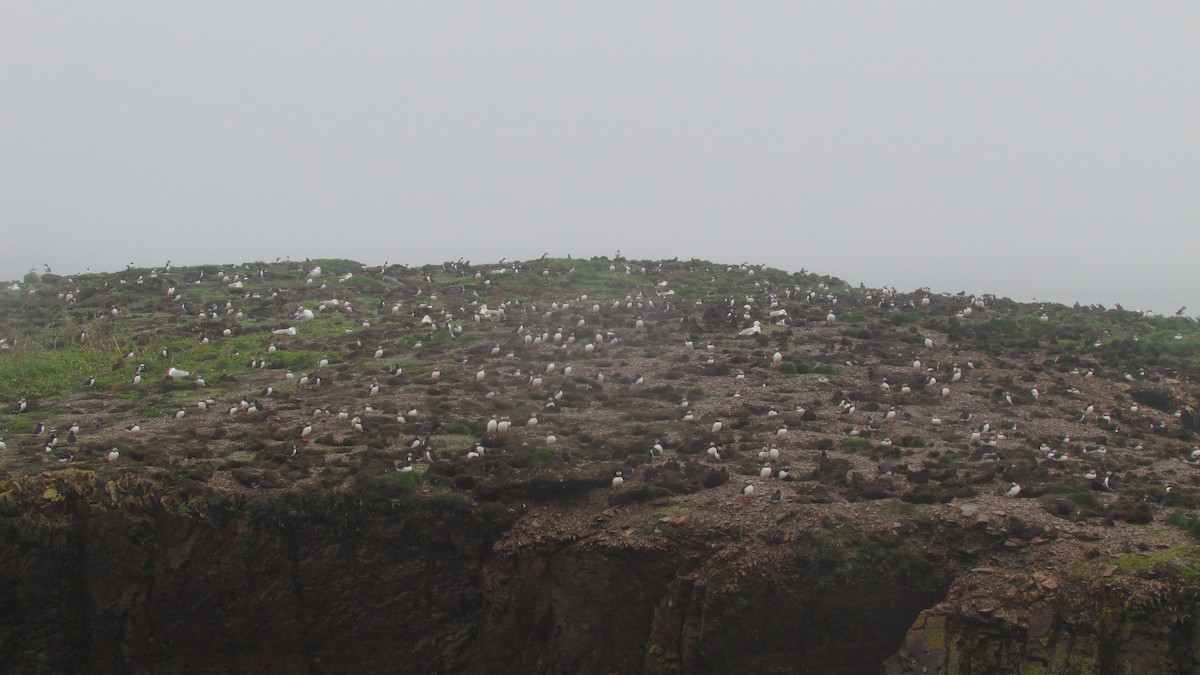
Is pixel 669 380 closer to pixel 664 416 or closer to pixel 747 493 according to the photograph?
pixel 664 416

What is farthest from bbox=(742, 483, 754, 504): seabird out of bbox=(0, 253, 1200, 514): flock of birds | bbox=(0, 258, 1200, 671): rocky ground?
bbox=(0, 258, 1200, 671): rocky ground

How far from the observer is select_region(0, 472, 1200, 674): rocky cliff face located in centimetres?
2072

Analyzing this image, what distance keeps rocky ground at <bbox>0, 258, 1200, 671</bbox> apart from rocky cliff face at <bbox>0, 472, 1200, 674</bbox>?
0.53ft

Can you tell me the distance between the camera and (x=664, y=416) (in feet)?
98.3

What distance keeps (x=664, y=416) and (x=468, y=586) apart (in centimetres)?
945

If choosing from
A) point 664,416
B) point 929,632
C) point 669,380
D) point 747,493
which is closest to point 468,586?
point 747,493

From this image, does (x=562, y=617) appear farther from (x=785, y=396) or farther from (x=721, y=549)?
(x=785, y=396)

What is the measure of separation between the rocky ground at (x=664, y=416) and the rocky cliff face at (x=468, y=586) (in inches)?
6.4

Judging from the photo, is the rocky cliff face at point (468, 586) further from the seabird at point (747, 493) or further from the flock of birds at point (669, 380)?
the flock of birds at point (669, 380)

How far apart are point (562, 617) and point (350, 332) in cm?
2283

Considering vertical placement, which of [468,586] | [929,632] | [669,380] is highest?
[669,380]

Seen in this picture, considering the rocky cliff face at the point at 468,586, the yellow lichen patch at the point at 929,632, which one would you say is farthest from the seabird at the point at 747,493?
the yellow lichen patch at the point at 929,632

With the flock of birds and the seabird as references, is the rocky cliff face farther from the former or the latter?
the flock of birds

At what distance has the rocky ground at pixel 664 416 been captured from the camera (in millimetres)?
21969
